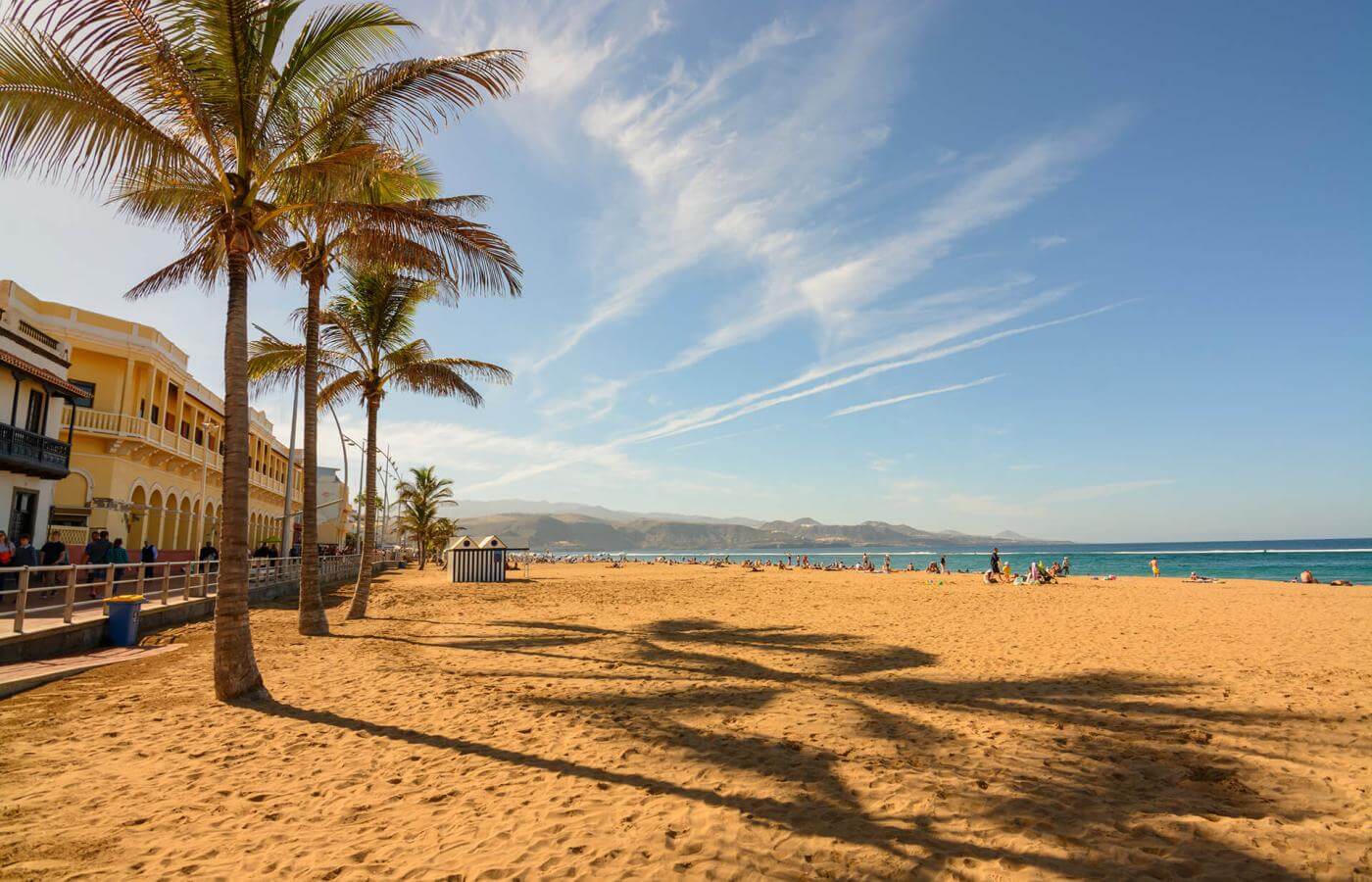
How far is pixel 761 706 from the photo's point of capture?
25.3 ft

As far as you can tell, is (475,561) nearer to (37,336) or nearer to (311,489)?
(37,336)

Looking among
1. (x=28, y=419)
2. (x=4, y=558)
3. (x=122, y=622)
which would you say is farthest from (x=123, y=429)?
(x=122, y=622)

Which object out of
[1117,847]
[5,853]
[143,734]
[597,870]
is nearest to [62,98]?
[143,734]

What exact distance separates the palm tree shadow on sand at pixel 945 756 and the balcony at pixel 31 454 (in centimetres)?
1380

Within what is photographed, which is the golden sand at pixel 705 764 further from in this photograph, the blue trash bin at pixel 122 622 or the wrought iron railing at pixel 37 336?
the wrought iron railing at pixel 37 336

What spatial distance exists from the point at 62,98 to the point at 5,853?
6.92 m

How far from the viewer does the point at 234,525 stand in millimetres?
7773

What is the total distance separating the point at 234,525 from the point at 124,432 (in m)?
18.7

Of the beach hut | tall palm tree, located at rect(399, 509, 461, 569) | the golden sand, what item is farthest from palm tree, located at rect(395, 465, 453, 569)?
the golden sand

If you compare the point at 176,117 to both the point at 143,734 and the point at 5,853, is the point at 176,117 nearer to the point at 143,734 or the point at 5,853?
the point at 143,734

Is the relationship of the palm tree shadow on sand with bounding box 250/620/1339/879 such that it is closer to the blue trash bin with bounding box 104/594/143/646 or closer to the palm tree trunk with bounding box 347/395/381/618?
the blue trash bin with bounding box 104/594/143/646

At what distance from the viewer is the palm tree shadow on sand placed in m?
4.31

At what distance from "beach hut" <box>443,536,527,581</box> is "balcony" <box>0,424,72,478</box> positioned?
14024mm

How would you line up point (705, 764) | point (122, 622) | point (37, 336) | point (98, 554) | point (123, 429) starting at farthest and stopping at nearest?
point (123, 429)
point (37, 336)
point (98, 554)
point (122, 622)
point (705, 764)
